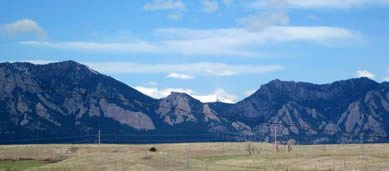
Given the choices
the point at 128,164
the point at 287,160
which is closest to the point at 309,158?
the point at 287,160

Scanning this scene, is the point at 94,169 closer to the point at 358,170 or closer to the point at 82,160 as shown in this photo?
the point at 82,160

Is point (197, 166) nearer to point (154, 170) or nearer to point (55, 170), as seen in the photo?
point (154, 170)

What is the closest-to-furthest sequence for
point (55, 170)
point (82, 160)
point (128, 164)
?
point (55, 170), point (128, 164), point (82, 160)

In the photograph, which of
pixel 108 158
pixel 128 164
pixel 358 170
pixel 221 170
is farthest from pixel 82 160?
pixel 358 170

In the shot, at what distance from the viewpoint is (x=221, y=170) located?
5787 inches

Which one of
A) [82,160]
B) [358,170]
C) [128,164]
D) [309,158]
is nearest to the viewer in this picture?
[358,170]

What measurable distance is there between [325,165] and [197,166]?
34532 millimetres

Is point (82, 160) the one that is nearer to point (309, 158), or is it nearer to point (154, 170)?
point (154, 170)

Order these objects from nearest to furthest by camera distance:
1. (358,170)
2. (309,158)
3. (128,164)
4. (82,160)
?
1. (358,170)
2. (128,164)
3. (82,160)
4. (309,158)

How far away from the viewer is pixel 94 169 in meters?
143

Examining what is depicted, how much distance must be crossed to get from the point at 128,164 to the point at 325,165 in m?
52.9

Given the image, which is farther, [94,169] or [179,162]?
[179,162]

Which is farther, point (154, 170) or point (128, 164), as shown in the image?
point (128, 164)

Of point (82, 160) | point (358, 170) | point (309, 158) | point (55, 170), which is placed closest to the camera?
point (358, 170)
